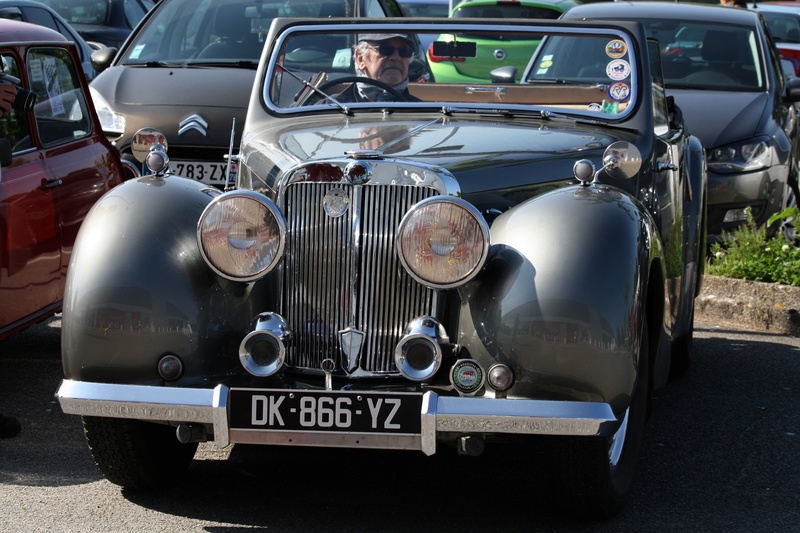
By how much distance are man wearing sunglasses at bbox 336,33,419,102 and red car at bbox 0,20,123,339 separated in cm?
160

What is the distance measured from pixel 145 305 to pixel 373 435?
0.82m

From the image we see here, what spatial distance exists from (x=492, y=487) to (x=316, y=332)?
968 millimetres

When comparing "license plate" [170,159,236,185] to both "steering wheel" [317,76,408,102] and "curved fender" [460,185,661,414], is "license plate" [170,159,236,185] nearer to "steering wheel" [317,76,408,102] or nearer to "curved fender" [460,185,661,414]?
"steering wheel" [317,76,408,102]

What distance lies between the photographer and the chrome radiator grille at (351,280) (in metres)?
4.11

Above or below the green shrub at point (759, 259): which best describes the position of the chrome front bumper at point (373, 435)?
above

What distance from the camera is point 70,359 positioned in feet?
13.2

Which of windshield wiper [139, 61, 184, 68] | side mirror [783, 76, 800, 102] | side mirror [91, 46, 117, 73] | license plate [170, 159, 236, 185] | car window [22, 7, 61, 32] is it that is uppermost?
windshield wiper [139, 61, 184, 68]

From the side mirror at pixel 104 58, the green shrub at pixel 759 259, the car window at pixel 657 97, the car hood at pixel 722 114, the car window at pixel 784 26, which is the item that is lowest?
the car window at pixel 784 26

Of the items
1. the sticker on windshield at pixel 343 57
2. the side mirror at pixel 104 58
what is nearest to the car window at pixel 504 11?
the side mirror at pixel 104 58

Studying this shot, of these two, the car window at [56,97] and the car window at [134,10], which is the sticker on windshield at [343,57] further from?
the car window at [134,10]

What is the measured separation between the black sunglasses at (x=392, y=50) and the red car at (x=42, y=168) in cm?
172

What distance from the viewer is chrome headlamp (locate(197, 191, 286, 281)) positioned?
400cm

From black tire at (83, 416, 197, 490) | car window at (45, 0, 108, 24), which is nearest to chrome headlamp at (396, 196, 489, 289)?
black tire at (83, 416, 197, 490)

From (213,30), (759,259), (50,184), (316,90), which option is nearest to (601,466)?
(316,90)
